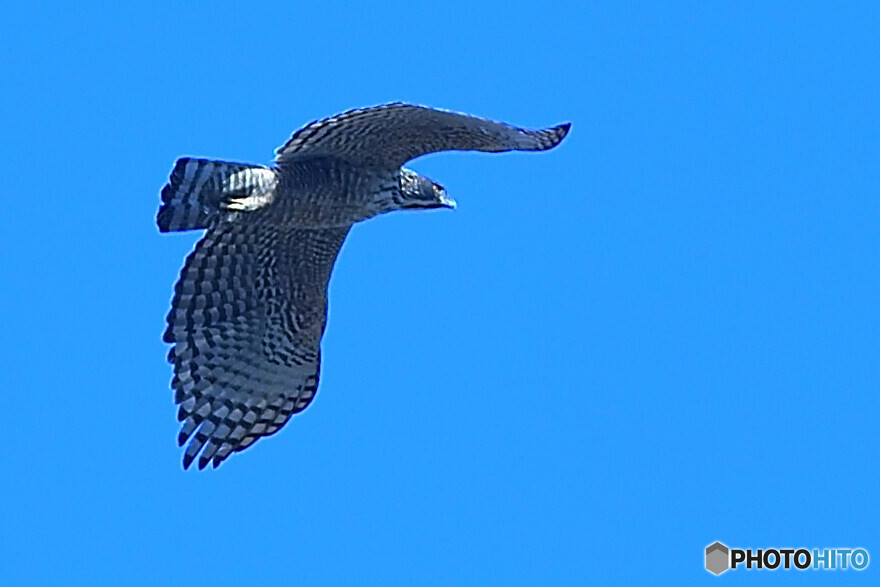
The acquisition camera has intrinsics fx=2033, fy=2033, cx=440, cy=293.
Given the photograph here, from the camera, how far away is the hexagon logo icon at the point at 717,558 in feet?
47.1

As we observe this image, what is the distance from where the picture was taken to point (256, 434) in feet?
44.6

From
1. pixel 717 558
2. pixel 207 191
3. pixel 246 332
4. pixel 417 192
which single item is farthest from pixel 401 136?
pixel 717 558

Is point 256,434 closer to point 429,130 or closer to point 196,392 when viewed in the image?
point 196,392

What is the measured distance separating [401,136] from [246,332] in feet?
6.25

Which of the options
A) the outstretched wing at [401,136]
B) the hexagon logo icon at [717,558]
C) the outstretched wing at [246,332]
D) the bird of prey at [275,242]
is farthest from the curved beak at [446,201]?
the hexagon logo icon at [717,558]

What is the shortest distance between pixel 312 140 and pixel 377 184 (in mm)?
588

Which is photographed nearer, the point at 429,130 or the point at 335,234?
the point at 429,130

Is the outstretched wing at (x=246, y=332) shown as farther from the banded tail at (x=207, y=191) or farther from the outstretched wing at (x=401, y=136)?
the outstretched wing at (x=401, y=136)

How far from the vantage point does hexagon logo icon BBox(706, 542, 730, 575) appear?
565 inches

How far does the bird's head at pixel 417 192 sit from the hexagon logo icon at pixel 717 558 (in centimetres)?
335

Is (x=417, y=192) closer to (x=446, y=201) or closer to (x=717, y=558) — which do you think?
(x=446, y=201)

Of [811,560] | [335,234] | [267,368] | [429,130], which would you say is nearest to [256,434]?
[267,368]

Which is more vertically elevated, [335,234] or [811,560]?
[335,234]

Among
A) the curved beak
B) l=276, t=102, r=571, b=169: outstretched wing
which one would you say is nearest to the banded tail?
l=276, t=102, r=571, b=169: outstretched wing
